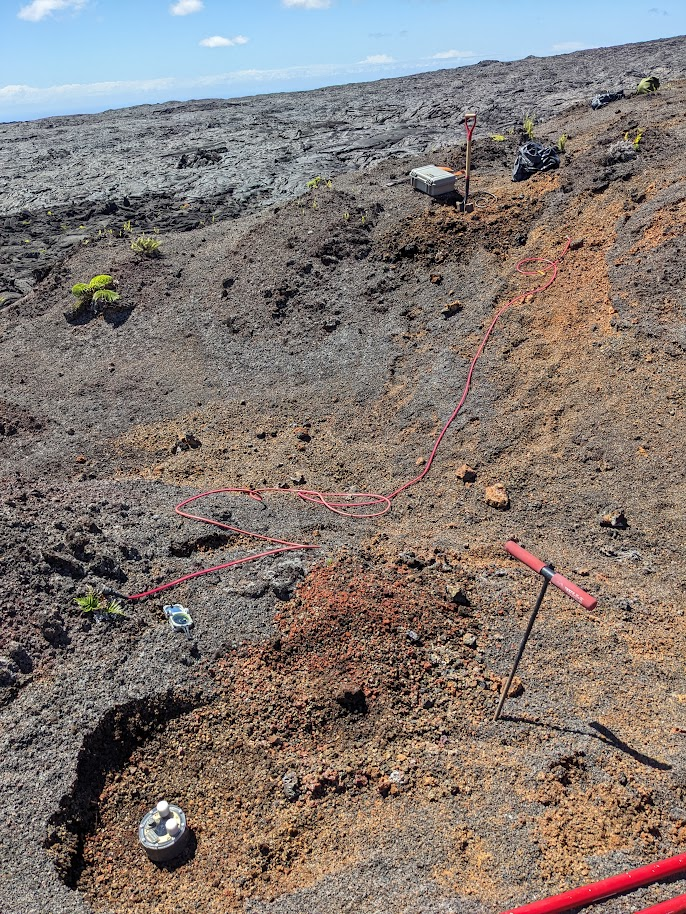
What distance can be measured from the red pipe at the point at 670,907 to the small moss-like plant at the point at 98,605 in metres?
4.18

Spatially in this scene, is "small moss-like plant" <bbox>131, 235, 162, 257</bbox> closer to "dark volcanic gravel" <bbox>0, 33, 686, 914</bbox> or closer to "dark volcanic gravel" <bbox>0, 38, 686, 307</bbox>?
"dark volcanic gravel" <bbox>0, 33, 686, 914</bbox>

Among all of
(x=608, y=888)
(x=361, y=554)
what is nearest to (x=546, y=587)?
(x=608, y=888)

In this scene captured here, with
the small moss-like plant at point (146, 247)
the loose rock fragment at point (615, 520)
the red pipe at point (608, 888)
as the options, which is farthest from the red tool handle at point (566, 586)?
the small moss-like plant at point (146, 247)

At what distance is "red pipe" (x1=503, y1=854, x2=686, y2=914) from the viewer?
9.46ft

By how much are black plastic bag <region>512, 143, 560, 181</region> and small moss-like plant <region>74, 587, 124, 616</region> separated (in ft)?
38.1

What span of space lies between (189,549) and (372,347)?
17.2 feet

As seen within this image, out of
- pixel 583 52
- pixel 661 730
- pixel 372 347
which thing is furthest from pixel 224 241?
pixel 583 52

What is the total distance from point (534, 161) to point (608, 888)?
41.2 ft

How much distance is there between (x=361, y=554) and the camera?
5.68 metres

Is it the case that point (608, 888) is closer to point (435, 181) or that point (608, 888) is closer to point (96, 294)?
point (435, 181)

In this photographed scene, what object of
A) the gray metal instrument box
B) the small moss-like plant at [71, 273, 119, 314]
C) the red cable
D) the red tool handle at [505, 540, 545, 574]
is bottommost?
the red cable

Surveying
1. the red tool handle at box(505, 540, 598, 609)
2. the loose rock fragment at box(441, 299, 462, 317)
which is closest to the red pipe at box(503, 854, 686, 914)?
the red tool handle at box(505, 540, 598, 609)

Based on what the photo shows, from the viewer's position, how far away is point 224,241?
526 inches

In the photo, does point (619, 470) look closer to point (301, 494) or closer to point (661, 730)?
point (661, 730)
